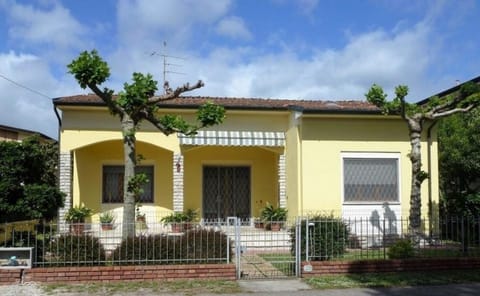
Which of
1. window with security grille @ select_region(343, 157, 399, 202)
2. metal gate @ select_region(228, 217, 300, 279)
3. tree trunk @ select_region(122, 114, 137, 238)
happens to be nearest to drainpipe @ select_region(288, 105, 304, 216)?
window with security grille @ select_region(343, 157, 399, 202)

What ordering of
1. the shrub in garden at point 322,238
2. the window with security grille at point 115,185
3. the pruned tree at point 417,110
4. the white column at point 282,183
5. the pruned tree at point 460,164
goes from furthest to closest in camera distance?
the window with security grille at point 115,185, the white column at point 282,183, the pruned tree at point 460,164, the pruned tree at point 417,110, the shrub in garden at point 322,238

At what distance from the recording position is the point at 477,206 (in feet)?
56.5

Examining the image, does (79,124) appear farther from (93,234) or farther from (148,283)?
(148,283)

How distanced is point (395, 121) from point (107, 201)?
1076cm

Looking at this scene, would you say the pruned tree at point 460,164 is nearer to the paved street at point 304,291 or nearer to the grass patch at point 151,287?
the paved street at point 304,291

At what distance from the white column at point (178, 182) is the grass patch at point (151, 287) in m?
8.18

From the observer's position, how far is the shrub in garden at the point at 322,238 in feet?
40.7

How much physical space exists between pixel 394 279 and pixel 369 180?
7.00 meters

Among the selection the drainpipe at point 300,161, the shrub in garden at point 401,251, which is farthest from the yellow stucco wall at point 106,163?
the shrub in garden at point 401,251

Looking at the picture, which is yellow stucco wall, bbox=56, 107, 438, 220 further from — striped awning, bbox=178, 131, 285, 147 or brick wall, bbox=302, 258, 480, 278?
brick wall, bbox=302, 258, 480, 278

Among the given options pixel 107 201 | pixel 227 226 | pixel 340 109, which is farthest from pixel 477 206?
pixel 107 201

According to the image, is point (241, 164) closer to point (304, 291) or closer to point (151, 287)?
point (151, 287)

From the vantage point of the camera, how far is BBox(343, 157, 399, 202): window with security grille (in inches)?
721

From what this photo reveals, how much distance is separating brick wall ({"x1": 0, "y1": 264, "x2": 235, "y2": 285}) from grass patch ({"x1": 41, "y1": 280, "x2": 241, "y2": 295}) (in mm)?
181
